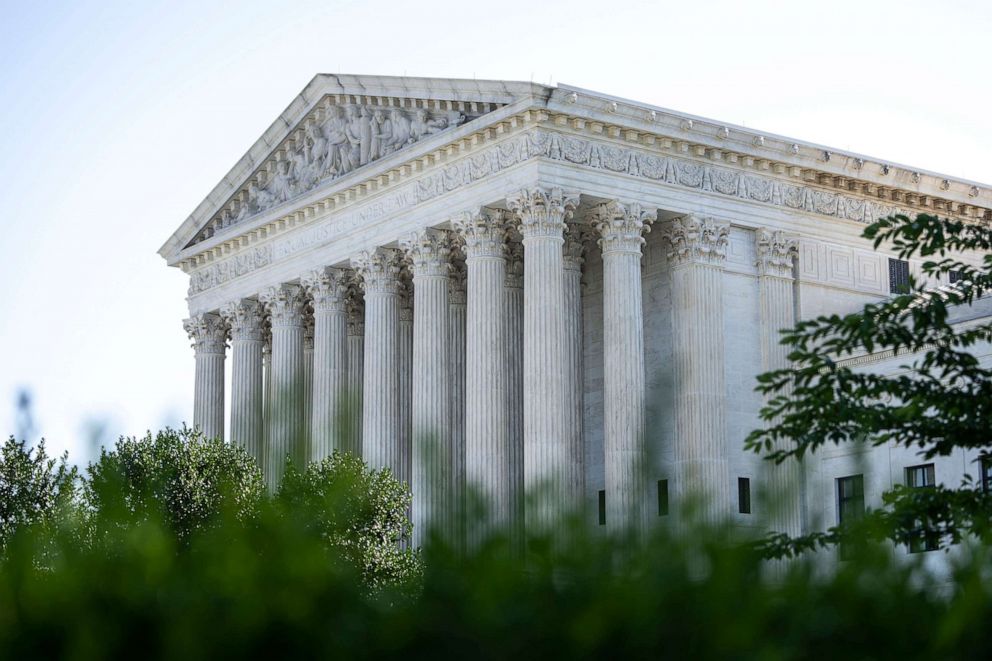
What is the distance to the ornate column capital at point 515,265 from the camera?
48.4 m

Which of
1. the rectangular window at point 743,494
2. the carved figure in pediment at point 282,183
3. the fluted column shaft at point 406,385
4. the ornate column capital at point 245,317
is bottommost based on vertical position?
the rectangular window at point 743,494

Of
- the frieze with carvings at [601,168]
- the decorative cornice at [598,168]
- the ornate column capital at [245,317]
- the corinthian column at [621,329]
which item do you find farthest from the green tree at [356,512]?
the ornate column capital at [245,317]

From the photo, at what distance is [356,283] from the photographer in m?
52.5

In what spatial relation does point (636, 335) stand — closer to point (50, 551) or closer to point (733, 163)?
point (733, 163)

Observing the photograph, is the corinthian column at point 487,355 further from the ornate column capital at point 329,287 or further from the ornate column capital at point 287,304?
the ornate column capital at point 287,304

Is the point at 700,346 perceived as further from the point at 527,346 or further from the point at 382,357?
the point at 382,357

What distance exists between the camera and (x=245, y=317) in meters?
56.8

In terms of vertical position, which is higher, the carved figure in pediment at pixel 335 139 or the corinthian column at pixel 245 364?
the carved figure in pediment at pixel 335 139

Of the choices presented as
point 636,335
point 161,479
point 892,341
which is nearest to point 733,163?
point 636,335

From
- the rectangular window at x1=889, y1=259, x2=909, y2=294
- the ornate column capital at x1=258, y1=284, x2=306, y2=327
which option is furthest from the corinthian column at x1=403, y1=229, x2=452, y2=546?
the rectangular window at x1=889, y1=259, x2=909, y2=294

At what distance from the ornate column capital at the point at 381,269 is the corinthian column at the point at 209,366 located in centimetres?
1155

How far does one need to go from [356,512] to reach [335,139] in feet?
135

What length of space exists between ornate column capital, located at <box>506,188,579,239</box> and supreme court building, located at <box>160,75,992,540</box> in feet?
0.21

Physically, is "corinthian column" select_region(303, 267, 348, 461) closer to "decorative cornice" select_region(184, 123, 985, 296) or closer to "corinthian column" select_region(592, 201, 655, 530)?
"decorative cornice" select_region(184, 123, 985, 296)
